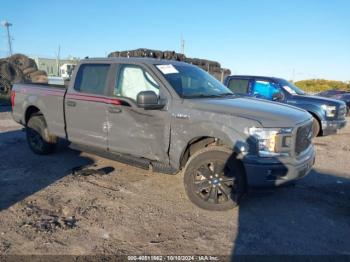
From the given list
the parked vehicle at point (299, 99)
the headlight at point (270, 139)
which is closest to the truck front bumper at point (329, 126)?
the parked vehicle at point (299, 99)

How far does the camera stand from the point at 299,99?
9.69m

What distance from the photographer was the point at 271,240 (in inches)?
142

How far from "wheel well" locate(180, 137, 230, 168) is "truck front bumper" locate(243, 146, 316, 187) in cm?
62

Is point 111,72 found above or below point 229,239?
above

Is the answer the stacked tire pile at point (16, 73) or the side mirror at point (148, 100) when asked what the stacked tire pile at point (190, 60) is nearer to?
the stacked tire pile at point (16, 73)

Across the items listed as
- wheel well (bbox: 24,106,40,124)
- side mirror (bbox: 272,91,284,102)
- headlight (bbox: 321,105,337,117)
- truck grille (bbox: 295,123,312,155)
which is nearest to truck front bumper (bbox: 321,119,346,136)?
headlight (bbox: 321,105,337,117)

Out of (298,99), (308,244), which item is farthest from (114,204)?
(298,99)

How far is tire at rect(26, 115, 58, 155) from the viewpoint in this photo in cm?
643

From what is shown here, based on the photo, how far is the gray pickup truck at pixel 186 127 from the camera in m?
3.98

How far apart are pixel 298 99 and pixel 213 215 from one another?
21.8 feet

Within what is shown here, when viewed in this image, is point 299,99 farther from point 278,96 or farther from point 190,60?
point 190,60

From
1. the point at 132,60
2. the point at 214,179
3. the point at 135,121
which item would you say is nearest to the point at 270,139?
the point at 214,179

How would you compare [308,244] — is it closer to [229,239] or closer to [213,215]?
[229,239]

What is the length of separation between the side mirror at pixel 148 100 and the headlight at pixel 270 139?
4.33ft
